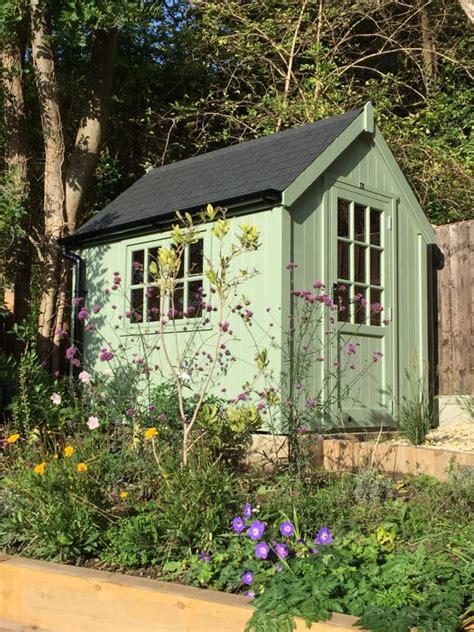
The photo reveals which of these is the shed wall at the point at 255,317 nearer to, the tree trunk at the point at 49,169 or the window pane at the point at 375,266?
the window pane at the point at 375,266

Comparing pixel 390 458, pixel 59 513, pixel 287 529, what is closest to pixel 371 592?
pixel 287 529

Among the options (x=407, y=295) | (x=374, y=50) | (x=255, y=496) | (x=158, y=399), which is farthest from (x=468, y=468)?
(x=374, y=50)

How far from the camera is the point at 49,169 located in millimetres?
10047

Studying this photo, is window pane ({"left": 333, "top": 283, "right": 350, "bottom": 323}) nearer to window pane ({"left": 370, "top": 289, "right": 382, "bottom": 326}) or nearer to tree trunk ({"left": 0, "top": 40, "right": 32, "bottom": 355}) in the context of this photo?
window pane ({"left": 370, "top": 289, "right": 382, "bottom": 326})

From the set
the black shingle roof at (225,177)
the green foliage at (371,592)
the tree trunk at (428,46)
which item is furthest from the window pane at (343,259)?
the tree trunk at (428,46)

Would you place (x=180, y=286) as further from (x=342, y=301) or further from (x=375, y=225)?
(x=375, y=225)

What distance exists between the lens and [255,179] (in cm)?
707

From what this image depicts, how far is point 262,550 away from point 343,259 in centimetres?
444

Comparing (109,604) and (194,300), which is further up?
(194,300)

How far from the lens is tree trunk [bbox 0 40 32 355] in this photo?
1027 cm

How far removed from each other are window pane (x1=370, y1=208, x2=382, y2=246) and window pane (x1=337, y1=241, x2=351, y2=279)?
15.8 inches

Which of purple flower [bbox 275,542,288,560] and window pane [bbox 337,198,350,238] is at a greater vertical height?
window pane [bbox 337,198,350,238]

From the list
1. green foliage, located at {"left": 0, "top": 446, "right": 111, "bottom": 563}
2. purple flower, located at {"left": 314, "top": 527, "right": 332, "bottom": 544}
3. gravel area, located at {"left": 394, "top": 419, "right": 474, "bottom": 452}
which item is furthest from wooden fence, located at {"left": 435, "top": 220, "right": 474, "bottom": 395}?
green foliage, located at {"left": 0, "top": 446, "right": 111, "bottom": 563}

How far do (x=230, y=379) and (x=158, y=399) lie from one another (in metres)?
1.29
